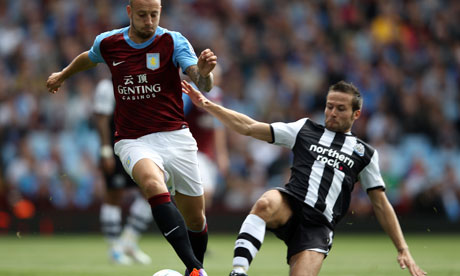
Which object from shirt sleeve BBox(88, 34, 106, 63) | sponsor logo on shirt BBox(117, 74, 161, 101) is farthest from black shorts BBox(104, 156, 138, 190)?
sponsor logo on shirt BBox(117, 74, 161, 101)

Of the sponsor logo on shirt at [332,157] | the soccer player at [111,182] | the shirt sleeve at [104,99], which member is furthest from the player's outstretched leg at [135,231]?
the sponsor logo on shirt at [332,157]

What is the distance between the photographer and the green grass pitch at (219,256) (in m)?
8.05

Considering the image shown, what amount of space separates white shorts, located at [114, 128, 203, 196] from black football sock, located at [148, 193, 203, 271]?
0.38m

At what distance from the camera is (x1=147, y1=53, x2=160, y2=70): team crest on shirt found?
606 centimetres

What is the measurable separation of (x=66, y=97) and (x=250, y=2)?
16.5 feet

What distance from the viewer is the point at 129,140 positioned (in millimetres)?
6117

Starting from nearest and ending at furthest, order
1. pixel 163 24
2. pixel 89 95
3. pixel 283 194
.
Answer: pixel 283 194, pixel 89 95, pixel 163 24

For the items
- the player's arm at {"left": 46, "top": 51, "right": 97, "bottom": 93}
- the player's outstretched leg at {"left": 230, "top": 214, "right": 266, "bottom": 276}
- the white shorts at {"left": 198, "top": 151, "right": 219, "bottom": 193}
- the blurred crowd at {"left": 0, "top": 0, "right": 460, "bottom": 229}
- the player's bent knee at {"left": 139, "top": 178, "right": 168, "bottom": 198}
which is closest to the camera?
the player's outstretched leg at {"left": 230, "top": 214, "right": 266, "bottom": 276}

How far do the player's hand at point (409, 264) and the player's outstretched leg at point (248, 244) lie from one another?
1.19 meters

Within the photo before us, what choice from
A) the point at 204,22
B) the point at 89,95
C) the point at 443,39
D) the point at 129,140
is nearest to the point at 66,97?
the point at 89,95

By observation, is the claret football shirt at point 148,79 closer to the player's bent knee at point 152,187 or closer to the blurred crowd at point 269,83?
the player's bent knee at point 152,187

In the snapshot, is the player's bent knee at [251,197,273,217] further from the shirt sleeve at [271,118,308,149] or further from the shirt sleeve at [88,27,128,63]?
the shirt sleeve at [88,27,128,63]

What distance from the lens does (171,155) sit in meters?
6.05

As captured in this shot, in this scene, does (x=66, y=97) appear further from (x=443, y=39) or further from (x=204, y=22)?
(x=443, y=39)
